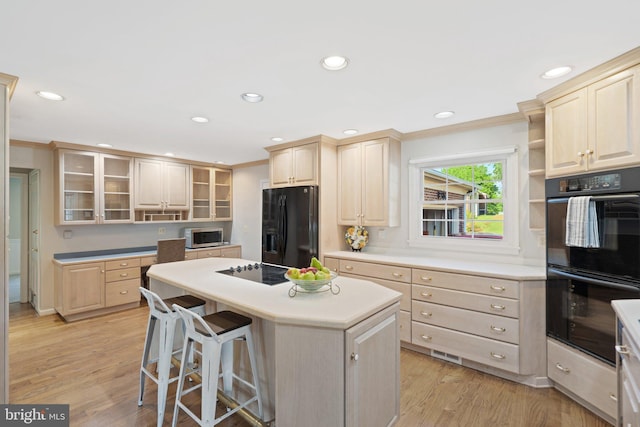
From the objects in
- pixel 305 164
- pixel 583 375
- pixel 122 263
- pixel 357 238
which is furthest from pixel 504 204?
pixel 122 263

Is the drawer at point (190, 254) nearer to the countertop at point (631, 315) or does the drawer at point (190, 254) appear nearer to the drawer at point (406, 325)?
the drawer at point (406, 325)

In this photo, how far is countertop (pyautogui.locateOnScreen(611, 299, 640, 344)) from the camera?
4.01 ft

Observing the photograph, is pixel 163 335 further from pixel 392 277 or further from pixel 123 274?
pixel 123 274

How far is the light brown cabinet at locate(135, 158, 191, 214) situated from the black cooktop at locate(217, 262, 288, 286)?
2.98 m

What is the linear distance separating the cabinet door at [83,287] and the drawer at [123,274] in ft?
0.30

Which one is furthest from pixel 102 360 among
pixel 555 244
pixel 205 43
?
pixel 555 244

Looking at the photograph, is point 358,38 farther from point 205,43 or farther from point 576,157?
point 576,157

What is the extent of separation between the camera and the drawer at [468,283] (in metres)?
2.52

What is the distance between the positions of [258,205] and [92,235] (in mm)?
2548

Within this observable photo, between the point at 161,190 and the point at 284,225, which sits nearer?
the point at 284,225

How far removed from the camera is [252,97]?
98.1 inches

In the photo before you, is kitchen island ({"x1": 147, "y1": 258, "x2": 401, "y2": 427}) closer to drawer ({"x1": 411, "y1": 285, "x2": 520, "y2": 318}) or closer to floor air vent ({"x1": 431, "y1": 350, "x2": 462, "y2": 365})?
drawer ({"x1": 411, "y1": 285, "x2": 520, "y2": 318})

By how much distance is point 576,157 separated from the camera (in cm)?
220

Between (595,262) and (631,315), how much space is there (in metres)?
0.85
